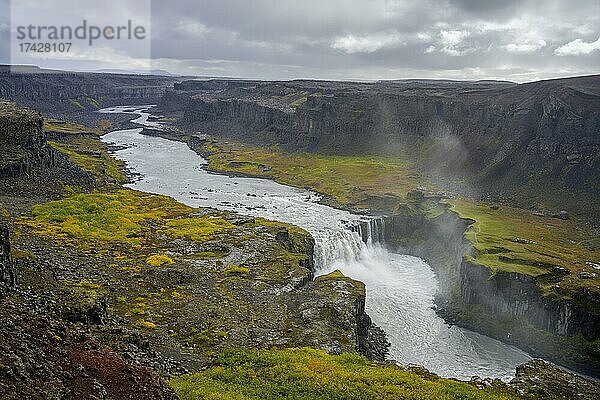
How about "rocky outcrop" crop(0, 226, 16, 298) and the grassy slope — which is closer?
"rocky outcrop" crop(0, 226, 16, 298)

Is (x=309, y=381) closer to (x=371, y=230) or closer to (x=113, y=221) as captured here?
(x=113, y=221)

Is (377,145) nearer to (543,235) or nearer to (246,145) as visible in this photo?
(246,145)

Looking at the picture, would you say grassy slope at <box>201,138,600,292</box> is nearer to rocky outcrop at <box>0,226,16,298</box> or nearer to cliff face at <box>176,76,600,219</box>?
cliff face at <box>176,76,600,219</box>

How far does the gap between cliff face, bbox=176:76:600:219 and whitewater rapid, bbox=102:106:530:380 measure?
32.8m

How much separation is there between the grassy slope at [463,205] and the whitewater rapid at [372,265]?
729cm

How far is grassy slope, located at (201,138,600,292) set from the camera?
58.2 m

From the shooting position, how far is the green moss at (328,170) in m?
103

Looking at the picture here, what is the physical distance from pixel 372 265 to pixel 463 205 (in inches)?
893

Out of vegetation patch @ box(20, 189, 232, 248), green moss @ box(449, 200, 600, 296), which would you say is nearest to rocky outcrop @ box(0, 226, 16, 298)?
vegetation patch @ box(20, 189, 232, 248)

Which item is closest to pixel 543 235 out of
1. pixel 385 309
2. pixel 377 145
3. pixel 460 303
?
pixel 460 303

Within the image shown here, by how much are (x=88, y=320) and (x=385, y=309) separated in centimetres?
3298

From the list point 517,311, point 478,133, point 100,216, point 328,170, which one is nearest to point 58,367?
point 517,311

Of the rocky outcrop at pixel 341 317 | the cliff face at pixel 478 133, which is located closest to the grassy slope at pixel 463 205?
the cliff face at pixel 478 133

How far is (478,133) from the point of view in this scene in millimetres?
120062
